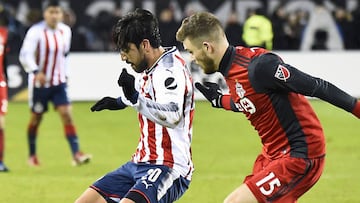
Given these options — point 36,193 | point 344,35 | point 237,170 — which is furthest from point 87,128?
point 344,35

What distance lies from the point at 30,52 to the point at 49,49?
403 mm

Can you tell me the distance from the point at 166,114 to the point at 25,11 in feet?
64.2

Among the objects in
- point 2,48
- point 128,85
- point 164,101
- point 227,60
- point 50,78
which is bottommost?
point 50,78

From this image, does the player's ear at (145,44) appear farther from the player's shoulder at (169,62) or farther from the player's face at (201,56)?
the player's face at (201,56)

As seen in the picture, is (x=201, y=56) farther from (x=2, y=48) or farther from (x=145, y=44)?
(x=2, y=48)

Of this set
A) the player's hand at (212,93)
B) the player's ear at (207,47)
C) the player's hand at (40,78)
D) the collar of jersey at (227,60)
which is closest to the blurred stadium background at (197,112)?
the player's hand at (40,78)

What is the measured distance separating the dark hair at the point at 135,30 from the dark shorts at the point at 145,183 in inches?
35.8

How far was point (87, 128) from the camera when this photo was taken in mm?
17203

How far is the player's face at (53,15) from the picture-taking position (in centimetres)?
1278

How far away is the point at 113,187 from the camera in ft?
22.5

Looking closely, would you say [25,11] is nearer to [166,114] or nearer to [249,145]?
[249,145]

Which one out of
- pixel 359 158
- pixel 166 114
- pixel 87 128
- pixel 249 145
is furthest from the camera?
pixel 87 128

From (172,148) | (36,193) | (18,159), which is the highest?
(172,148)

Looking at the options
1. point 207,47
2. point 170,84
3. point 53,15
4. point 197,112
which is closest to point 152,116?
point 170,84
